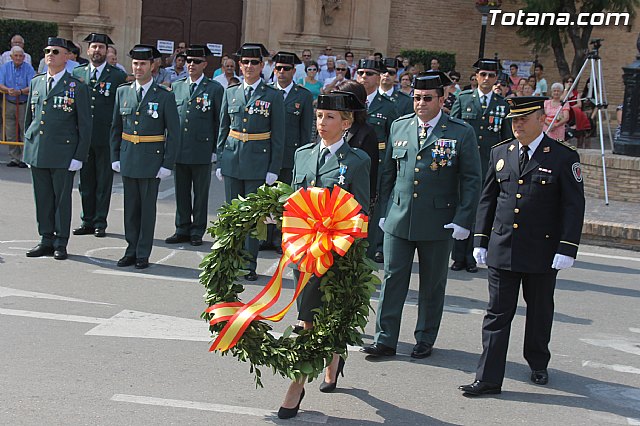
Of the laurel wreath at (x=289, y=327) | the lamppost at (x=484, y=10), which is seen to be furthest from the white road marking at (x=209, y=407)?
the lamppost at (x=484, y=10)

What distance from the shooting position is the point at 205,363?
6.98 metres

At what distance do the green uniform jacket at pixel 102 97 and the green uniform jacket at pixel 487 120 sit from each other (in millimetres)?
4144

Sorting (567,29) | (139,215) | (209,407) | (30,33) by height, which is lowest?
(209,407)

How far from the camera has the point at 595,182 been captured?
15289 mm

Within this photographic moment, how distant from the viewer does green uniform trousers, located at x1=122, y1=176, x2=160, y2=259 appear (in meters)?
9.94

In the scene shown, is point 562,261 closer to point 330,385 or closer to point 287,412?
point 330,385

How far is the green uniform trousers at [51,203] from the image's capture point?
10.2 m

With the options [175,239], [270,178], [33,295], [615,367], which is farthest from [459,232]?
[175,239]

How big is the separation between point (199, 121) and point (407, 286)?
4.90 metres

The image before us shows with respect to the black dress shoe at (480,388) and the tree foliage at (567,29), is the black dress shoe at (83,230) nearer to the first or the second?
the black dress shoe at (480,388)

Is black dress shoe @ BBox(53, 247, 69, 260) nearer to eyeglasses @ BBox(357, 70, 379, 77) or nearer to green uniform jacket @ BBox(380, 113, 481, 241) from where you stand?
eyeglasses @ BBox(357, 70, 379, 77)

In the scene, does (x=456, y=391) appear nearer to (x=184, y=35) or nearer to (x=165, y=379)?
(x=165, y=379)

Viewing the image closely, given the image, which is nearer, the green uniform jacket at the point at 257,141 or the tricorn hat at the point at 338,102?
the tricorn hat at the point at 338,102

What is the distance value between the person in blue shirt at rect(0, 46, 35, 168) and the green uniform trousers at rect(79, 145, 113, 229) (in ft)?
18.4
